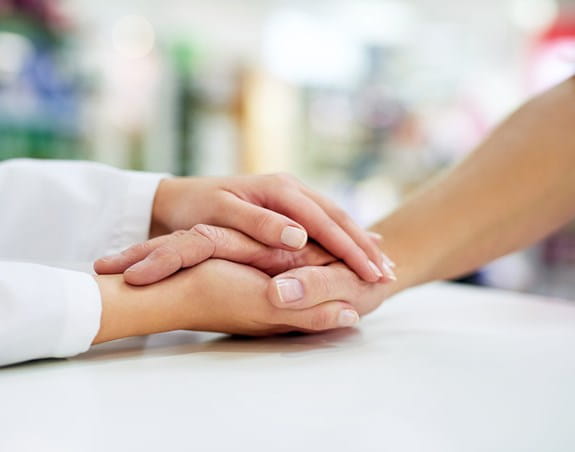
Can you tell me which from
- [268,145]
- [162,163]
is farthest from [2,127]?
[268,145]

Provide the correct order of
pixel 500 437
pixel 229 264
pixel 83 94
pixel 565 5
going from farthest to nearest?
pixel 565 5
pixel 83 94
pixel 229 264
pixel 500 437

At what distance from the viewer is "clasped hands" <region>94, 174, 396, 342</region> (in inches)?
22.9

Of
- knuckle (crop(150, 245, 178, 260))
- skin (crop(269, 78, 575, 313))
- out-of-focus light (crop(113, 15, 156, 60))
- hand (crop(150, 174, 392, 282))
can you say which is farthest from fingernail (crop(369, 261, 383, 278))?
out-of-focus light (crop(113, 15, 156, 60))

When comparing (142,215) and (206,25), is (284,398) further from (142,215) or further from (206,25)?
(206,25)

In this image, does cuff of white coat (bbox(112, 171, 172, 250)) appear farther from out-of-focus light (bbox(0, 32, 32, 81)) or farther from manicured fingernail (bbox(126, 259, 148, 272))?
out-of-focus light (bbox(0, 32, 32, 81))

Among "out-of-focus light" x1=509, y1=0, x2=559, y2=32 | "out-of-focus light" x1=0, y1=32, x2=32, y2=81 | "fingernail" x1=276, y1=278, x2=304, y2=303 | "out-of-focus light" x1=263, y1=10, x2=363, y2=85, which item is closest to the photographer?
"fingernail" x1=276, y1=278, x2=304, y2=303

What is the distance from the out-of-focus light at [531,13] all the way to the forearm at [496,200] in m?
4.56

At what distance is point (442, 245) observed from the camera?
80 cm

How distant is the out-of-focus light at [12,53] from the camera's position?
273 cm

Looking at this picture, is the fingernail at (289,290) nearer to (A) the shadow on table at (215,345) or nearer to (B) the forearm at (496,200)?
(A) the shadow on table at (215,345)

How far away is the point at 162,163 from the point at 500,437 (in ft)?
11.6

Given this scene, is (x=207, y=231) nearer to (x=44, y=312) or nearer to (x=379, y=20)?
(x=44, y=312)

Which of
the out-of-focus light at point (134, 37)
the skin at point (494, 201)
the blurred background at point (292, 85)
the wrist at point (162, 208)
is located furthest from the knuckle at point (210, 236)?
the out-of-focus light at point (134, 37)

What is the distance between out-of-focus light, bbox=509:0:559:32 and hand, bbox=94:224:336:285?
16.1ft
